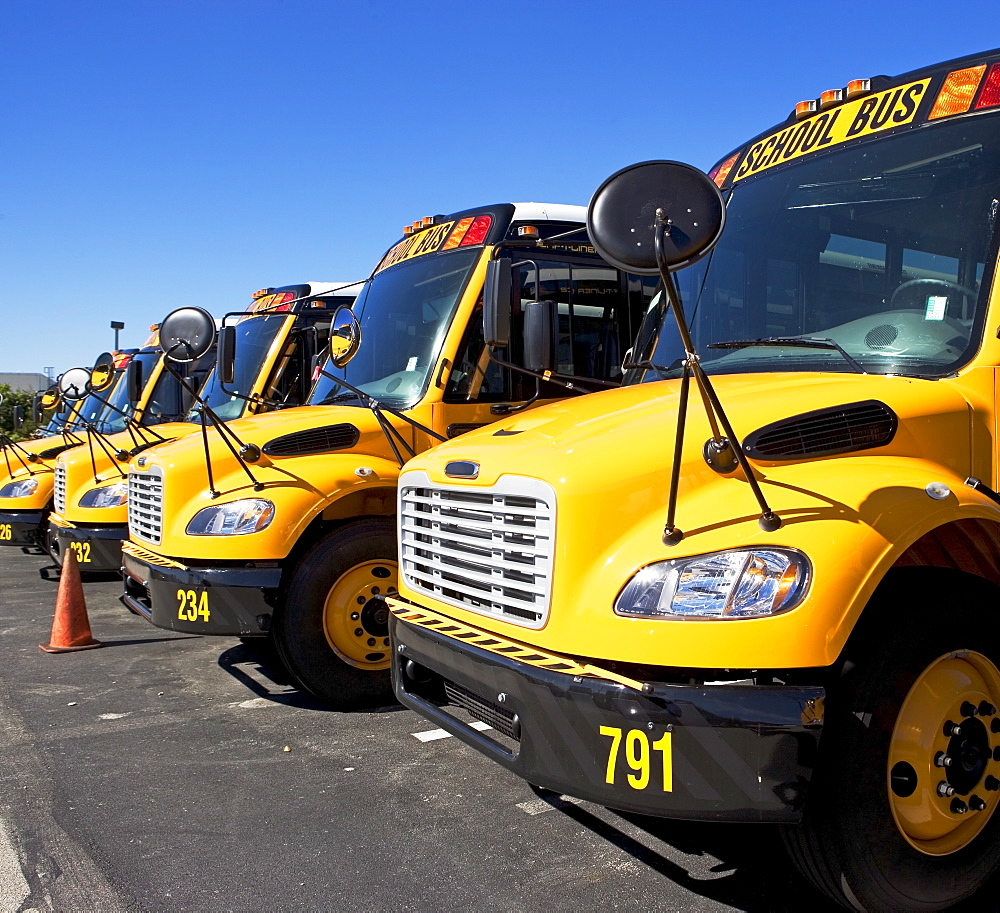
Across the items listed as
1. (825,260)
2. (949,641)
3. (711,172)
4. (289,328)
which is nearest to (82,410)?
(289,328)

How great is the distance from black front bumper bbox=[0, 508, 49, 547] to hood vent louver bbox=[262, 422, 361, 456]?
663cm

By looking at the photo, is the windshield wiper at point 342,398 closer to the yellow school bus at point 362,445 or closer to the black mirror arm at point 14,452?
the yellow school bus at point 362,445

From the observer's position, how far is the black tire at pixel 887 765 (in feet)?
9.54

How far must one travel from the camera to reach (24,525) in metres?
11.4

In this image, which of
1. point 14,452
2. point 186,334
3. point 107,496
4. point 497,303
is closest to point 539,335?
point 497,303

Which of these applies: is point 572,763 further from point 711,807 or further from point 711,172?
point 711,172

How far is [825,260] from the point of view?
4.05 metres

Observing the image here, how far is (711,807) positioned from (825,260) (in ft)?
7.41

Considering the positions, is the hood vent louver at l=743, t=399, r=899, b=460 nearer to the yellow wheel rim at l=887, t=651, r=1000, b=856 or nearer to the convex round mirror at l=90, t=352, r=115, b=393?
the yellow wheel rim at l=887, t=651, r=1000, b=856

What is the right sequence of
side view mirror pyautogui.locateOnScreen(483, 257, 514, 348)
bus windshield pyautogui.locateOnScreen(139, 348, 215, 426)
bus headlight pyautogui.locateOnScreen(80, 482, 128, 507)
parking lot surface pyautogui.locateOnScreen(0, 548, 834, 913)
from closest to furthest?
1. parking lot surface pyautogui.locateOnScreen(0, 548, 834, 913)
2. side view mirror pyautogui.locateOnScreen(483, 257, 514, 348)
3. bus headlight pyautogui.locateOnScreen(80, 482, 128, 507)
4. bus windshield pyautogui.locateOnScreen(139, 348, 215, 426)

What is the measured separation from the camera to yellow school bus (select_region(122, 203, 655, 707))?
18.2 ft

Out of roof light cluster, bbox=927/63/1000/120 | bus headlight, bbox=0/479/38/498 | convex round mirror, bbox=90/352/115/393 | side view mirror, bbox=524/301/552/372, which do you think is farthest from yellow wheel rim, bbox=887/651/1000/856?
convex round mirror, bbox=90/352/115/393

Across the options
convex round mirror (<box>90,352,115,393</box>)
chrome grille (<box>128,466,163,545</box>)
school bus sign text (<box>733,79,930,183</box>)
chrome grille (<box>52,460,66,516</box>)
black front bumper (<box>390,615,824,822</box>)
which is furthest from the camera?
convex round mirror (<box>90,352,115,393</box>)

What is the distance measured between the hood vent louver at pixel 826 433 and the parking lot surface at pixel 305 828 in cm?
151
